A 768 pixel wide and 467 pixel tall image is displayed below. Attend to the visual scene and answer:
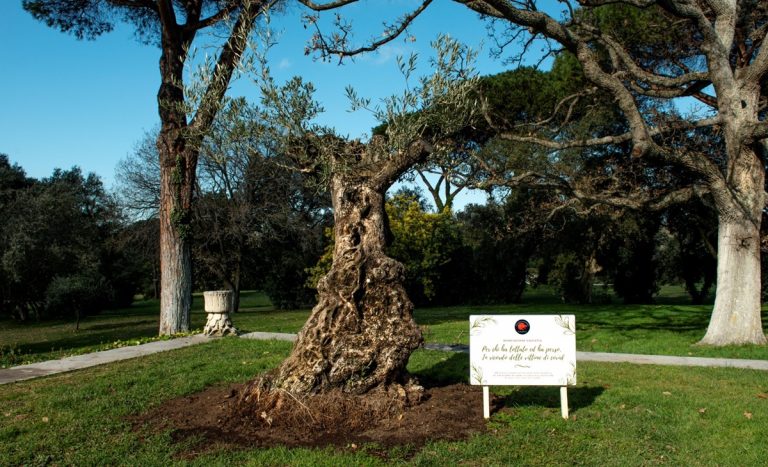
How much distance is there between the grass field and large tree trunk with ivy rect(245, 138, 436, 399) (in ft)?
3.60

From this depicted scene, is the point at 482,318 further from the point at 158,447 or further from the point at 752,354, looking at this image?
the point at 752,354

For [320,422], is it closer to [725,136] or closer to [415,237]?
[725,136]

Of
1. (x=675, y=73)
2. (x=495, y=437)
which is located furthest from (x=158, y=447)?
(x=675, y=73)

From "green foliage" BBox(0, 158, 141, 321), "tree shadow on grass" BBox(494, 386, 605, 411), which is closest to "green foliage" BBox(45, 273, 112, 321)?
"green foliage" BBox(0, 158, 141, 321)

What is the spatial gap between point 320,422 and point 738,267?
29.1 feet

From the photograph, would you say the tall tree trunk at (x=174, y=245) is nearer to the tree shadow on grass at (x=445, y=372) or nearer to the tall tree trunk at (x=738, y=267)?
the tree shadow on grass at (x=445, y=372)

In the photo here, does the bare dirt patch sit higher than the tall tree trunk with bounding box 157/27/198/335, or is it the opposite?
the tall tree trunk with bounding box 157/27/198/335

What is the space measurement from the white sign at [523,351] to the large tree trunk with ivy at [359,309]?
71 cm

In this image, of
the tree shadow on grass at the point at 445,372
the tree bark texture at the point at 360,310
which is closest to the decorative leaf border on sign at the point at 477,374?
the tree bark texture at the point at 360,310

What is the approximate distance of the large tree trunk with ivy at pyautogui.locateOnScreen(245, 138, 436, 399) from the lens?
20.5 feet

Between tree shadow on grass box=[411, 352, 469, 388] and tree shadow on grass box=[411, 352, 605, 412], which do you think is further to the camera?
tree shadow on grass box=[411, 352, 469, 388]

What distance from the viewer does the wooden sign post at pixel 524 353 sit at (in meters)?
6.08

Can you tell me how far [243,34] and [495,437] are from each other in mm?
5082

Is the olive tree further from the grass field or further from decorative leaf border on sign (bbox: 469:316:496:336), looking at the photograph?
decorative leaf border on sign (bbox: 469:316:496:336)
